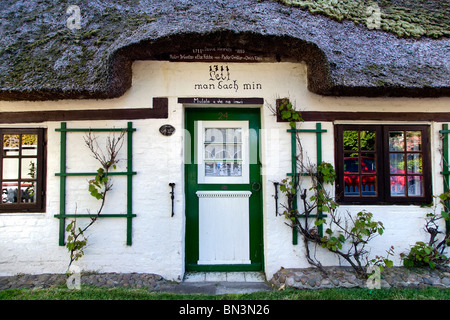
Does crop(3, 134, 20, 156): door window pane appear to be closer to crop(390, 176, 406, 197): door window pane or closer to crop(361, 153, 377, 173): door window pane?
crop(361, 153, 377, 173): door window pane

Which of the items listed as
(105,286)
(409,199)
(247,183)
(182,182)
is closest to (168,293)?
(105,286)

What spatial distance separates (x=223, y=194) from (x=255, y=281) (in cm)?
120

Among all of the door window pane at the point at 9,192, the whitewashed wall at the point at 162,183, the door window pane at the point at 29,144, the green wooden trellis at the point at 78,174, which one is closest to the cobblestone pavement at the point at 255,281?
the whitewashed wall at the point at 162,183

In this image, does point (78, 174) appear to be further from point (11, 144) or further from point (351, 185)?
point (351, 185)

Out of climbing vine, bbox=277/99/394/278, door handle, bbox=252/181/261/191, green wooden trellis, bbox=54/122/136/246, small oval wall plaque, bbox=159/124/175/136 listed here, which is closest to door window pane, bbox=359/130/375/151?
climbing vine, bbox=277/99/394/278

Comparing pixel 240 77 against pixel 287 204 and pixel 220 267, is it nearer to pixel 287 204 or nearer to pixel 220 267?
pixel 287 204

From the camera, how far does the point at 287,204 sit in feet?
10.7

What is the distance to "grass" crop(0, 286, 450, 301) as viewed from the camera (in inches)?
104

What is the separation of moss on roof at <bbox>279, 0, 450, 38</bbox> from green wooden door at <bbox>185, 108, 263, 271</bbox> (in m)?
1.79

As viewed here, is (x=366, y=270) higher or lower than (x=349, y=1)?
lower

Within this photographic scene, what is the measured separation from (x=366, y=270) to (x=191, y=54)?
358cm

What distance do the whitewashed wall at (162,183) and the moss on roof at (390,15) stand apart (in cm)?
93

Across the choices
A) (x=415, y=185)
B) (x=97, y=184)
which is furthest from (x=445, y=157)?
(x=97, y=184)

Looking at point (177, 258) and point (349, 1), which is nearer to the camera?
point (177, 258)
